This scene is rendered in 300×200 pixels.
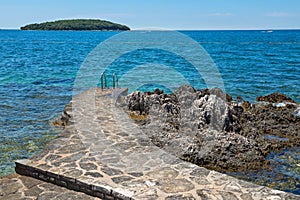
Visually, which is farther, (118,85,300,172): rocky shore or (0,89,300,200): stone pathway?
(118,85,300,172): rocky shore

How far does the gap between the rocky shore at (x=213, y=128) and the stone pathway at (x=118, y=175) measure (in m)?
1.03

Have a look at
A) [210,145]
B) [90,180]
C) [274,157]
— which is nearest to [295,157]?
[274,157]

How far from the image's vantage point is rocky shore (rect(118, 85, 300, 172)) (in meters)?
9.33

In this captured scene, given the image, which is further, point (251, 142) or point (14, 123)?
point (14, 123)

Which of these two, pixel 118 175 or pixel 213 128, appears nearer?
pixel 118 175

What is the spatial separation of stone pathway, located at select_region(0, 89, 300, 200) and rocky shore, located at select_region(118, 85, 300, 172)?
3.39 ft

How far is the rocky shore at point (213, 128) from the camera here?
933 cm

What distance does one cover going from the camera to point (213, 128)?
1113 cm

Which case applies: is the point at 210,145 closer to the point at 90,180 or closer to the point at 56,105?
the point at 90,180

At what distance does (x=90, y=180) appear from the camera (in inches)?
275

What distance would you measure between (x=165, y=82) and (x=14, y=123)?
15691 millimetres

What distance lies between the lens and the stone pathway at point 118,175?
654 centimetres

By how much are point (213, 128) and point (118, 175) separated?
4.83 m

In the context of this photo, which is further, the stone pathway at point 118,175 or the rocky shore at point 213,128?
the rocky shore at point 213,128
